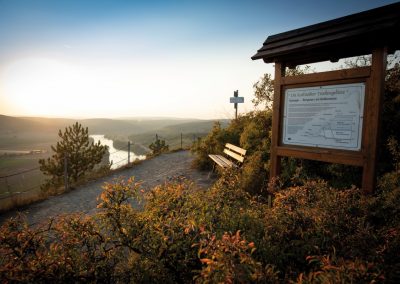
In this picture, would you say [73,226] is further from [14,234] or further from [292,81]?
[292,81]

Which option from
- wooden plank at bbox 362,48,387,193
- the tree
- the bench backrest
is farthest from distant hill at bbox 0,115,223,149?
wooden plank at bbox 362,48,387,193

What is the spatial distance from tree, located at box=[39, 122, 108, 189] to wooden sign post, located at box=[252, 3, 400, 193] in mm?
13401

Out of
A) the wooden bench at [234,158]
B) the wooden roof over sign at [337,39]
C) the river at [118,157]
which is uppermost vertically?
the wooden roof over sign at [337,39]

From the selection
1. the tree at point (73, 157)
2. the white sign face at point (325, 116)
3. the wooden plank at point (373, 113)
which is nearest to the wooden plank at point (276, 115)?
the white sign face at point (325, 116)

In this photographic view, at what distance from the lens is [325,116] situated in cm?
360

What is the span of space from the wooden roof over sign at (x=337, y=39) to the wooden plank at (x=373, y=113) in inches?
8.8

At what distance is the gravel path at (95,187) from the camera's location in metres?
6.63

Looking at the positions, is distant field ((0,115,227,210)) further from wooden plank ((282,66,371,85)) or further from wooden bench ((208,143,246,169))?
wooden plank ((282,66,371,85))

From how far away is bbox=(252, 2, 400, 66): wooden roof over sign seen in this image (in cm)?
304

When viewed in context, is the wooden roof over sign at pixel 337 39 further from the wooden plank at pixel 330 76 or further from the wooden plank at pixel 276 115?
the wooden plank at pixel 330 76

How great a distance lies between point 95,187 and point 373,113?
864 centimetres

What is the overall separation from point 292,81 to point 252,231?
277 cm

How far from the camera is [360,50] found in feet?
11.6

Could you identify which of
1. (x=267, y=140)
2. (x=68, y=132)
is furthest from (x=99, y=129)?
(x=267, y=140)
